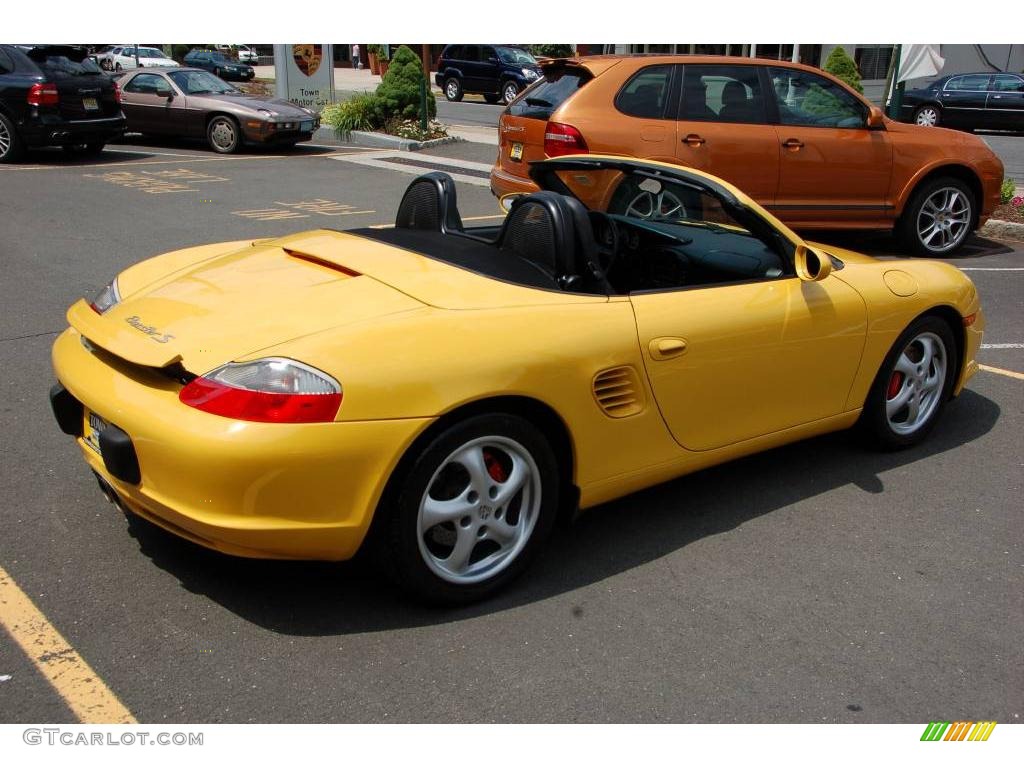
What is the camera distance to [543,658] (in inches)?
125

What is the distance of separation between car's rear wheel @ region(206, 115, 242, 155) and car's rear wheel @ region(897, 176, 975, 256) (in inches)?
436

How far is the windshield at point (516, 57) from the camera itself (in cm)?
3027

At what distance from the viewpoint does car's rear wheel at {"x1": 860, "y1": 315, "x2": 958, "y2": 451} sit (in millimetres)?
4664

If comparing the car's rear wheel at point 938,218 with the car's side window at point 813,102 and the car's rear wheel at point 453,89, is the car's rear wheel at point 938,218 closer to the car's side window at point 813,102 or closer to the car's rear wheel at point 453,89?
the car's side window at point 813,102

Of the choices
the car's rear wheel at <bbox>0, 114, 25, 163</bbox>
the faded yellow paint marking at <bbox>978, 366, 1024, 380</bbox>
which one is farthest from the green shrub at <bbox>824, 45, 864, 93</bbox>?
the faded yellow paint marking at <bbox>978, 366, 1024, 380</bbox>

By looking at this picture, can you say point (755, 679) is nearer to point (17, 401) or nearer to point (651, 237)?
point (651, 237)

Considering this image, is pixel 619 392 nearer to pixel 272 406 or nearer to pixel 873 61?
pixel 272 406

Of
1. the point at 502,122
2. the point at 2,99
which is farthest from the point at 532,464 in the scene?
the point at 2,99

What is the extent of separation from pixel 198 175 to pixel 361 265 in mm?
11427

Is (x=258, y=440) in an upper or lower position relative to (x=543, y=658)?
upper

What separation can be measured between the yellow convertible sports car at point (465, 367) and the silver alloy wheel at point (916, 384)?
0.12 metres
